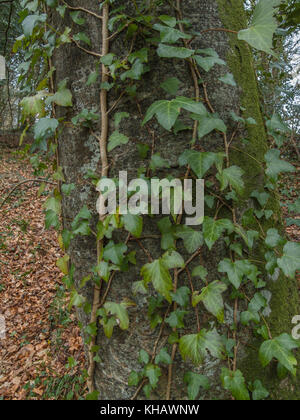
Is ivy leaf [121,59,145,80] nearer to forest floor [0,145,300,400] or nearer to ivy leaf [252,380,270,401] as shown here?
forest floor [0,145,300,400]

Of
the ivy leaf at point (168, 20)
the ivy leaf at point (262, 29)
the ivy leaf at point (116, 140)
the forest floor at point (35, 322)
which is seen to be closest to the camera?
the ivy leaf at point (262, 29)

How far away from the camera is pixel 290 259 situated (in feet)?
3.45

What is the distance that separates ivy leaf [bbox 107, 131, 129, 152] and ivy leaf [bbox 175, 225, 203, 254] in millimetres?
419

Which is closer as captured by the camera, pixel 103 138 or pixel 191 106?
pixel 191 106

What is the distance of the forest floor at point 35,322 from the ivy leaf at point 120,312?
0.82m

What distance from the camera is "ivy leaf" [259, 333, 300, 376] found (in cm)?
96

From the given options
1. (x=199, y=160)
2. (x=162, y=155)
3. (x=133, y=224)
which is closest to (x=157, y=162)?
(x=162, y=155)

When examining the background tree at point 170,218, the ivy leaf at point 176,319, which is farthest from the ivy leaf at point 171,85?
the ivy leaf at point 176,319

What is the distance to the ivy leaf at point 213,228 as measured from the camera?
3.18ft

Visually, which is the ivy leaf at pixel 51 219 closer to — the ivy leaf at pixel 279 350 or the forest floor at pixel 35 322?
the forest floor at pixel 35 322

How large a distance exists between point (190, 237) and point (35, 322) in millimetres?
2924

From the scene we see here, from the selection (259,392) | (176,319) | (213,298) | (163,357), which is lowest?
(259,392)

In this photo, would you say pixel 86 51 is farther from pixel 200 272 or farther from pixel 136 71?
pixel 200 272

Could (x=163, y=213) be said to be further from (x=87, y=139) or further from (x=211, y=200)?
(x=87, y=139)
